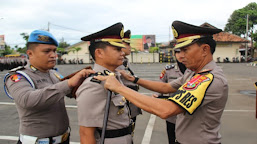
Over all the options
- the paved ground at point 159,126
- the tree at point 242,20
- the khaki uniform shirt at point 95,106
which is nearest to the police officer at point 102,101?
the khaki uniform shirt at point 95,106

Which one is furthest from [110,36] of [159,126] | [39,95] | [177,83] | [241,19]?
[241,19]

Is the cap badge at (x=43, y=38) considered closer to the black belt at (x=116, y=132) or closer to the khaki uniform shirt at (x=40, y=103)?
the khaki uniform shirt at (x=40, y=103)

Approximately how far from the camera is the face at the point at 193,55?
6.62 ft

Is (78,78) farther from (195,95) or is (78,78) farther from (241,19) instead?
(241,19)

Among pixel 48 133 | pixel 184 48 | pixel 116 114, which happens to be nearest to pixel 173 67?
pixel 184 48

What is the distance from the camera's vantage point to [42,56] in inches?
93.1

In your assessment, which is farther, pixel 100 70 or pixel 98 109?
pixel 100 70

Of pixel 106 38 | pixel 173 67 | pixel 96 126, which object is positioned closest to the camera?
pixel 96 126

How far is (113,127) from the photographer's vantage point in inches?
77.9

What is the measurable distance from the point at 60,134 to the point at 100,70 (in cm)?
96

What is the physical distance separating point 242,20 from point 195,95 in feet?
162

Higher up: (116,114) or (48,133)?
(116,114)

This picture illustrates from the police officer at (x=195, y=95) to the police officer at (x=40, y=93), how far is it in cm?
55

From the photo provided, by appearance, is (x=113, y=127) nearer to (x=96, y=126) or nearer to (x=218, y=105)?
(x=96, y=126)
